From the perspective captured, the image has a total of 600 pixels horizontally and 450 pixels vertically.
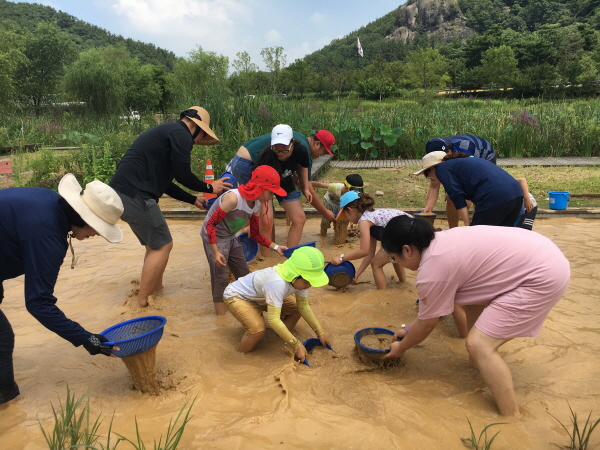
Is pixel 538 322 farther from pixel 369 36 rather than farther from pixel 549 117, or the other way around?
pixel 369 36

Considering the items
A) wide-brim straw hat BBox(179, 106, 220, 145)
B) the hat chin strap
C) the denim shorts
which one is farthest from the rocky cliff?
the denim shorts

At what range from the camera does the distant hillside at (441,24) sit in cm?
8850

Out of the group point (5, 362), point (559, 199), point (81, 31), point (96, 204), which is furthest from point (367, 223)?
point (81, 31)

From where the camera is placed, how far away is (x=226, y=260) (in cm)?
400

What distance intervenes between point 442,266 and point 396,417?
0.93 meters

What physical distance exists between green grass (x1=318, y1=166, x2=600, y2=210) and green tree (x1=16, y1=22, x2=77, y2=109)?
1654 inches

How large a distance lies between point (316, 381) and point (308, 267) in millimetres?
782

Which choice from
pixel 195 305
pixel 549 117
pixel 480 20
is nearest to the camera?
pixel 195 305

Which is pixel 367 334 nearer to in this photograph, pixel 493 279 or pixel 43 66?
pixel 493 279

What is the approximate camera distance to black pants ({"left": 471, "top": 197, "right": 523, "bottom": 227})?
11.7ft

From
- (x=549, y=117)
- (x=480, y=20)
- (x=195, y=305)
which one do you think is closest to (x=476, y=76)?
(x=549, y=117)

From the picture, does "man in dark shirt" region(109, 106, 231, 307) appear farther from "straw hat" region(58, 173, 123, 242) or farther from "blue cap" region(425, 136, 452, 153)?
"blue cap" region(425, 136, 452, 153)

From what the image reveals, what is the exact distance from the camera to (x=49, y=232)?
2389mm

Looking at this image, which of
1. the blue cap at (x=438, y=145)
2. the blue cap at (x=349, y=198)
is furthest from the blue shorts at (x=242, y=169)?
the blue cap at (x=438, y=145)
